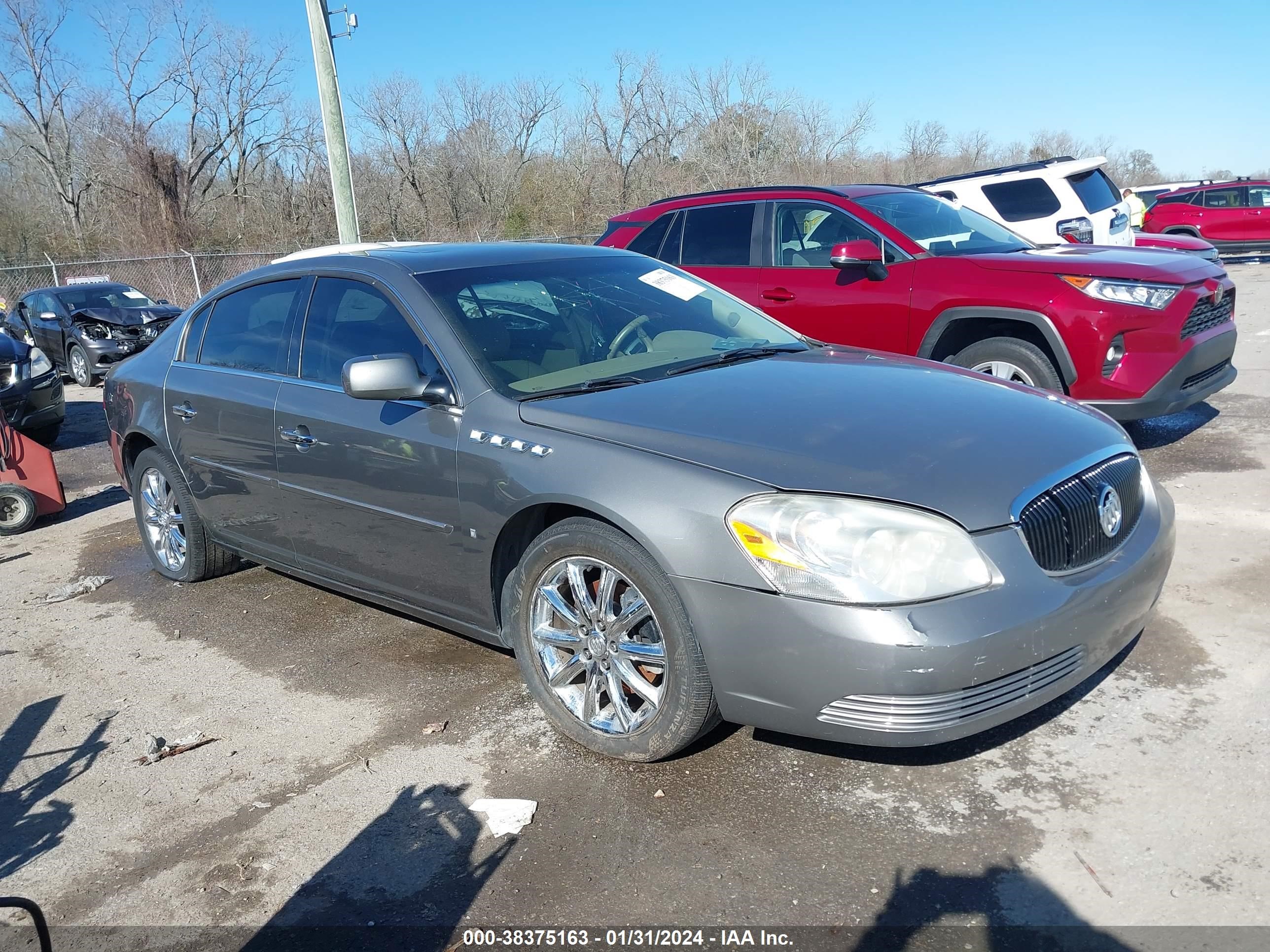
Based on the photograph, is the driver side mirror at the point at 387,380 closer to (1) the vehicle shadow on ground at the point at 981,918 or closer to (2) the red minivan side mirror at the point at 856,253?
(1) the vehicle shadow on ground at the point at 981,918

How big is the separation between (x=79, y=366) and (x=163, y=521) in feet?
35.4

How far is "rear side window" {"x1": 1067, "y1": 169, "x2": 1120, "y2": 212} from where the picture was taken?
11344 mm

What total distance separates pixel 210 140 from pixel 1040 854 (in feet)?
144

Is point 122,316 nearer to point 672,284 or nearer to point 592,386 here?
point 672,284

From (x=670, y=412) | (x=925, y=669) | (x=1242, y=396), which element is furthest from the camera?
(x=1242, y=396)

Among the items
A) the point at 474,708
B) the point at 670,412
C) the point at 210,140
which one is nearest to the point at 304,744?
the point at 474,708

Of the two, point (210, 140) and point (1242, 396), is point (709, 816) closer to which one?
point (1242, 396)

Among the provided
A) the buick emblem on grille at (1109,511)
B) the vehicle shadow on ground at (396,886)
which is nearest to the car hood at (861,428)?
the buick emblem on grille at (1109,511)

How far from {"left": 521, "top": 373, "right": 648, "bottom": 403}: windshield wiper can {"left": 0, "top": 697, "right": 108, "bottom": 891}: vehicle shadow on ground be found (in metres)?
2.02

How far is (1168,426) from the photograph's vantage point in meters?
7.50

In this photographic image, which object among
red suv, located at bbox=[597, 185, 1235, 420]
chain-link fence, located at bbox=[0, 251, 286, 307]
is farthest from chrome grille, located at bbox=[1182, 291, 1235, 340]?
chain-link fence, located at bbox=[0, 251, 286, 307]

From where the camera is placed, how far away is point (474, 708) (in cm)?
380

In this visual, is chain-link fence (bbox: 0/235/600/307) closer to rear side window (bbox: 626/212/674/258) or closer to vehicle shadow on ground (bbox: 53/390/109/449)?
vehicle shadow on ground (bbox: 53/390/109/449)

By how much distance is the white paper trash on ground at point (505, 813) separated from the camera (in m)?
2.98
